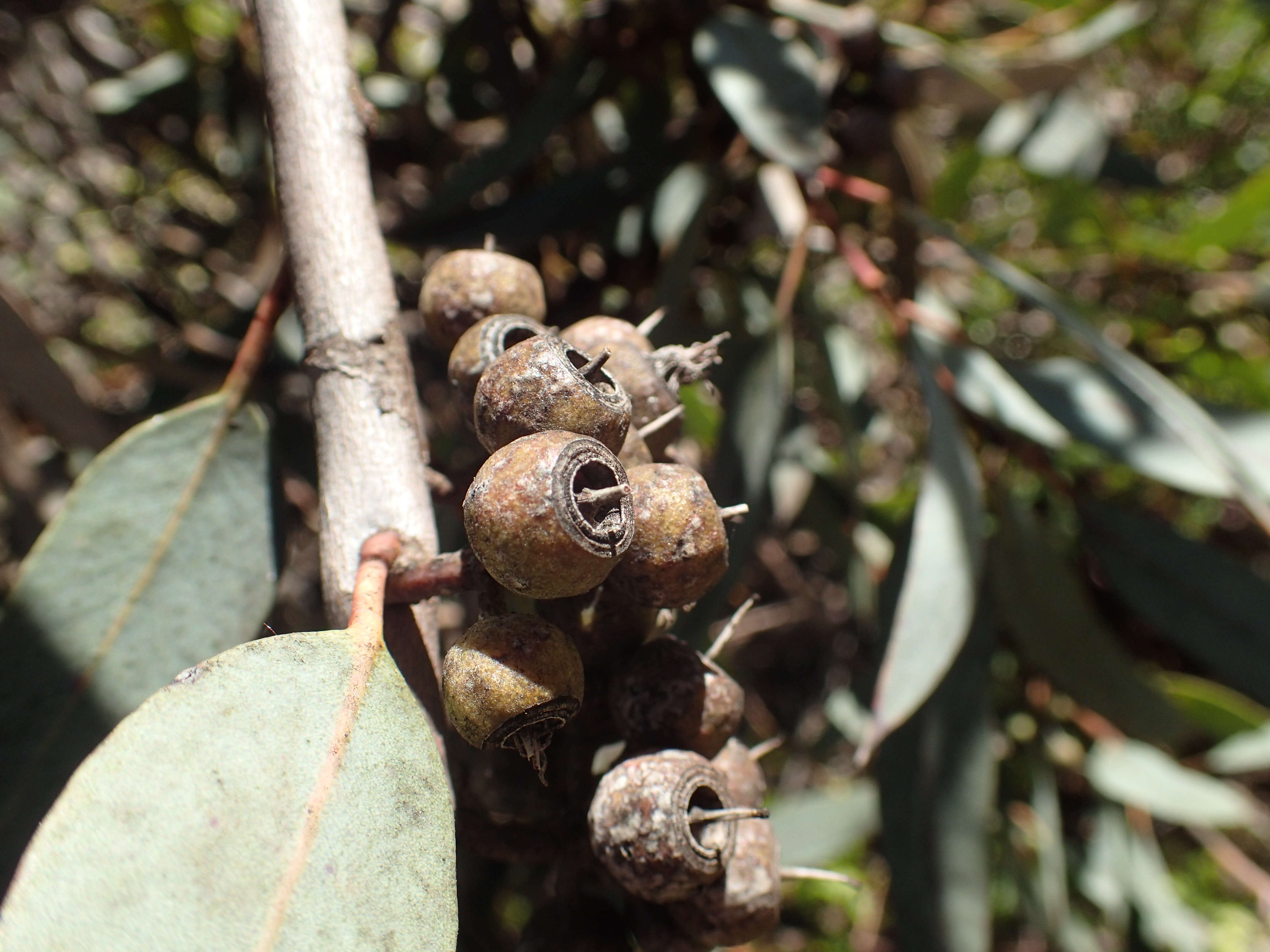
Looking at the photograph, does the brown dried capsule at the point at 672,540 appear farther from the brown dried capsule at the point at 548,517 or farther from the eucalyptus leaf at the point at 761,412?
the eucalyptus leaf at the point at 761,412

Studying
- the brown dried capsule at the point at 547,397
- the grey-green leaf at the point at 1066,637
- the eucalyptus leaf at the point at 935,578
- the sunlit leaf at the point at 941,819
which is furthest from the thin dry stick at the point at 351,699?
the grey-green leaf at the point at 1066,637

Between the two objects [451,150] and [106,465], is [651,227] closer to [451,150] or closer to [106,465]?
[451,150]

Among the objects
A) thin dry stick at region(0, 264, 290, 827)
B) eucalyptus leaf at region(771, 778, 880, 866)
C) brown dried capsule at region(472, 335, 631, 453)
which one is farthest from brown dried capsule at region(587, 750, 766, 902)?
eucalyptus leaf at region(771, 778, 880, 866)

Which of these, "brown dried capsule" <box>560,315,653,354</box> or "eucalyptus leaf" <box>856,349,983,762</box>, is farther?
"eucalyptus leaf" <box>856,349,983,762</box>

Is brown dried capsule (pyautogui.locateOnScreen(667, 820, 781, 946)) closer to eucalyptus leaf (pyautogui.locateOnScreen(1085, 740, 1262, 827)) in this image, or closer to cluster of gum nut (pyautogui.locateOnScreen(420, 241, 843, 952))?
cluster of gum nut (pyautogui.locateOnScreen(420, 241, 843, 952))

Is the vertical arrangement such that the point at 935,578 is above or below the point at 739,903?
below

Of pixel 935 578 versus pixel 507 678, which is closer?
pixel 507 678

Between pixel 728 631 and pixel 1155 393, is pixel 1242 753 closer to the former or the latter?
pixel 1155 393

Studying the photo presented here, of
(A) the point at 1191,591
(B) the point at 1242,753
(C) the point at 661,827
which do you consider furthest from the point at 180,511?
(B) the point at 1242,753
